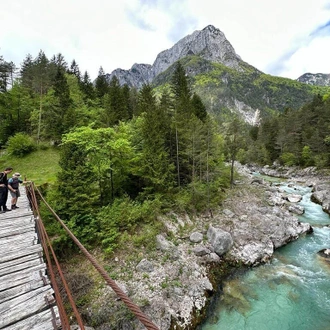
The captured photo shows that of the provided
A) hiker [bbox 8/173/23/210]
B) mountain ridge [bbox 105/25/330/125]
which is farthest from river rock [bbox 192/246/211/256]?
mountain ridge [bbox 105/25/330/125]

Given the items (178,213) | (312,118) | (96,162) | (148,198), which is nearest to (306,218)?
(178,213)

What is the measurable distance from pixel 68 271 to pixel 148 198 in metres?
8.80

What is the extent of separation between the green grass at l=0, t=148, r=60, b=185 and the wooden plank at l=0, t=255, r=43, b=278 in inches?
702

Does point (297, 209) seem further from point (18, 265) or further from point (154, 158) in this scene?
point (18, 265)

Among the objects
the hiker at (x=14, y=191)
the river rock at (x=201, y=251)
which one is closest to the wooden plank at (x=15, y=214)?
the hiker at (x=14, y=191)

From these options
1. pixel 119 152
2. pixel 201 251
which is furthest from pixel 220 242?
pixel 119 152

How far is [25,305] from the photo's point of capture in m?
3.80

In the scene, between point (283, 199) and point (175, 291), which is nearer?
point (175, 291)

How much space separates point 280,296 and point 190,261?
17.4ft

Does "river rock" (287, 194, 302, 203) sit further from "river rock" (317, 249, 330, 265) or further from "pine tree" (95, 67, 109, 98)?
"pine tree" (95, 67, 109, 98)

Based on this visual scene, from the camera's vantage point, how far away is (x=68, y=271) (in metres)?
11.4

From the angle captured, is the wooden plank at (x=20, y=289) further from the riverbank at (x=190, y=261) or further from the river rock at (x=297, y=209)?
the river rock at (x=297, y=209)

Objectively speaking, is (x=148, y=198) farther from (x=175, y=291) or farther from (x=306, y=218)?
(x=306, y=218)

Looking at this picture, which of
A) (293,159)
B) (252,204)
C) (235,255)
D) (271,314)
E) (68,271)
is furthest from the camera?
(293,159)
